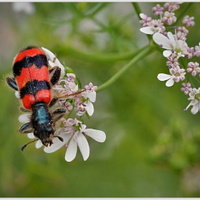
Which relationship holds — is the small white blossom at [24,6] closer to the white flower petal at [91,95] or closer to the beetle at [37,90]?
the beetle at [37,90]

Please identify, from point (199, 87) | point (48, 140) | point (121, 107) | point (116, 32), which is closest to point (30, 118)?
point (48, 140)

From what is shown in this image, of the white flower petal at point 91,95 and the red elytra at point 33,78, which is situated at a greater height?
the red elytra at point 33,78

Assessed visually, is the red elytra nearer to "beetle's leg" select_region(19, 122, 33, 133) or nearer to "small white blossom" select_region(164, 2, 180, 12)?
"beetle's leg" select_region(19, 122, 33, 133)

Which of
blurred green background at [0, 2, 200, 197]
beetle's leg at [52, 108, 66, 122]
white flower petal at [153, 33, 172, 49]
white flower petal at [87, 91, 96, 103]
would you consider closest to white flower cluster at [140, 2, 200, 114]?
white flower petal at [153, 33, 172, 49]

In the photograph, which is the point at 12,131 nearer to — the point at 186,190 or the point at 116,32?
the point at 116,32

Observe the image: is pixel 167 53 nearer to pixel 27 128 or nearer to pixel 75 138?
pixel 75 138

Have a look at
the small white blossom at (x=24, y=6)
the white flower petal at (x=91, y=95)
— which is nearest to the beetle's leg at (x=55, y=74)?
the white flower petal at (x=91, y=95)
